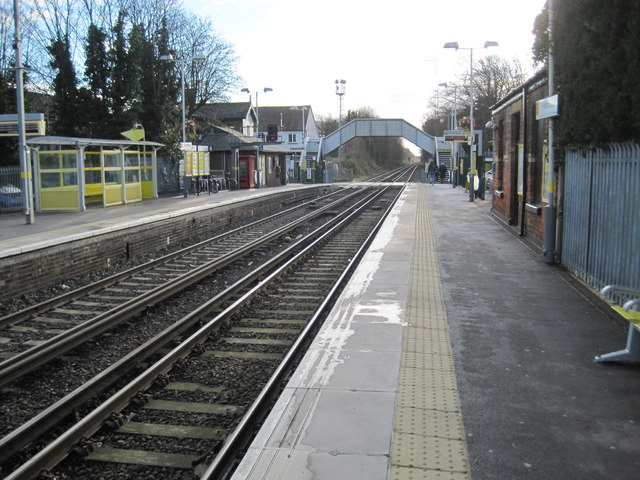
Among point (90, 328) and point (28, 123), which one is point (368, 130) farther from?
point (90, 328)

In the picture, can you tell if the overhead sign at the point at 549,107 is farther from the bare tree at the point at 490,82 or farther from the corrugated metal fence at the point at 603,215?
the bare tree at the point at 490,82

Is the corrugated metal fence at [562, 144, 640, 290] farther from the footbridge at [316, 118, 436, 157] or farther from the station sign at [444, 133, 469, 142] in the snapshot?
the footbridge at [316, 118, 436, 157]

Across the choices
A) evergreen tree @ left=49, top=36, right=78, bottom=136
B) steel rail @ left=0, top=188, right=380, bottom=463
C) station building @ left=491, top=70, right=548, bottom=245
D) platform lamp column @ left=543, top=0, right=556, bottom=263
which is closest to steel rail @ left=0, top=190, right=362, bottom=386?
steel rail @ left=0, top=188, right=380, bottom=463

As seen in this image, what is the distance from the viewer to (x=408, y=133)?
56875 mm

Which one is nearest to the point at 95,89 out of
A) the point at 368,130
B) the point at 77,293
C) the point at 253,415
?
the point at 77,293

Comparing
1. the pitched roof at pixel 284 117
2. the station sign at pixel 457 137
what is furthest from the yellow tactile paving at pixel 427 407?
the pitched roof at pixel 284 117

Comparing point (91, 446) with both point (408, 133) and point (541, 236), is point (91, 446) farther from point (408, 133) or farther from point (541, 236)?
point (408, 133)

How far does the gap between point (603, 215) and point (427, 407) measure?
463 centimetres

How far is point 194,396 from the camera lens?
541cm

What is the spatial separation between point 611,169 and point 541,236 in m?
4.44

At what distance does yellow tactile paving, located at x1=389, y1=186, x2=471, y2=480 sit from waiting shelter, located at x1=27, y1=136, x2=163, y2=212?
13.1 metres

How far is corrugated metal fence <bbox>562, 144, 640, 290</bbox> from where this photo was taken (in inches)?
268

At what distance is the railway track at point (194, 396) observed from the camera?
4.18 m

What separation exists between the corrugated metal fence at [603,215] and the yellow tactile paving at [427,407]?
2.11m
